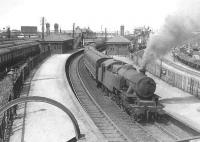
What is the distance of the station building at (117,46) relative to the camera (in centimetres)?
5869

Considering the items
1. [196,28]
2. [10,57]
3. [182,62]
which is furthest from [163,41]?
[182,62]

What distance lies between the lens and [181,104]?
68.9 ft

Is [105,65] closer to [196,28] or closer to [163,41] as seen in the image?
[163,41]

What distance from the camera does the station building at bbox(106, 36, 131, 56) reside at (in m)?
58.7

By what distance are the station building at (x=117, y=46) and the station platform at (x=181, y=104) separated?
104 feet

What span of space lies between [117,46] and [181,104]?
39.3 meters

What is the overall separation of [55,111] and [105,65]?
708cm

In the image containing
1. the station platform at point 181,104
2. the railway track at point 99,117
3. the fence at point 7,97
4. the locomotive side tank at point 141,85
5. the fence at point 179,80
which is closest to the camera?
the fence at point 7,97

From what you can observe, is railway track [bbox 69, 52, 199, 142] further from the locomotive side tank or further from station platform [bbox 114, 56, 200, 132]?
the locomotive side tank

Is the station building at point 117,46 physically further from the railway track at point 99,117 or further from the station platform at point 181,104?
the station platform at point 181,104

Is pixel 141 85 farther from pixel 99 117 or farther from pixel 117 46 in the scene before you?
pixel 117 46

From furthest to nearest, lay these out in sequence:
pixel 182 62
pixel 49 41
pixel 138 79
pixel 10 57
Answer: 1. pixel 49 41
2. pixel 182 62
3. pixel 10 57
4. pixel 138 79

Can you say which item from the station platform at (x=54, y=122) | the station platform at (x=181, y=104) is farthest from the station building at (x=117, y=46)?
the station platform at (x=54, y=122)

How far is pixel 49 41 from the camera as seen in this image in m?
57.7
